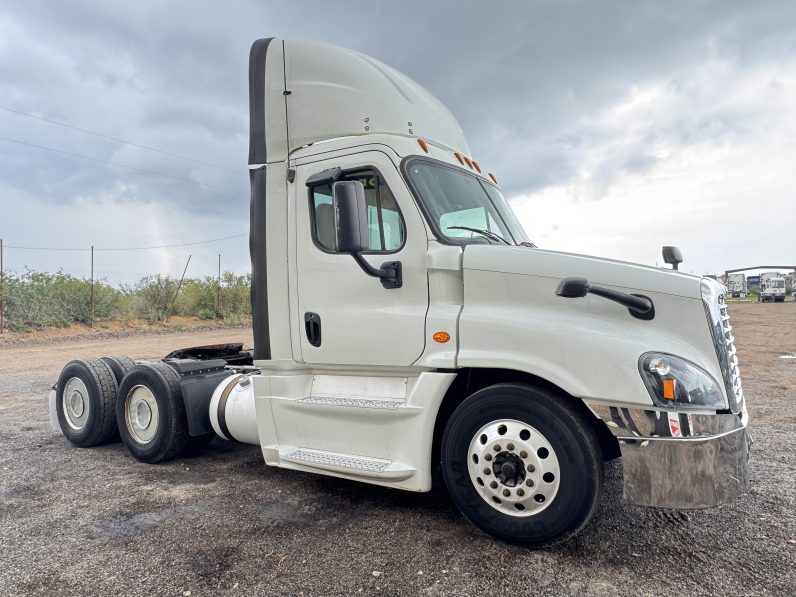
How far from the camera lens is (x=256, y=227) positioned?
175 inches

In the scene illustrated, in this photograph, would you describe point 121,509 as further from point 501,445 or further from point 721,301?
point 721,301

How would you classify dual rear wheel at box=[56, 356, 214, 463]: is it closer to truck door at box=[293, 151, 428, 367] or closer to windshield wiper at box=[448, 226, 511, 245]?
truck door at box=[293, 151, 428, 367]

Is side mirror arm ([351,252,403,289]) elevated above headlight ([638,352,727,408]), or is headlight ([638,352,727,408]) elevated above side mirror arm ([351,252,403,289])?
side mirror arm ([351,252,403,289])

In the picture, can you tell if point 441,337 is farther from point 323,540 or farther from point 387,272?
point 323,540

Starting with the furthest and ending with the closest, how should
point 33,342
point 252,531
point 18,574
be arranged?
point 33,342, point 252,531, point 18,574

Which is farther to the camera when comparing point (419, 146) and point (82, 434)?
point (82, 434)

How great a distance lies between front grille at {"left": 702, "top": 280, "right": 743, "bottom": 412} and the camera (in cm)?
319

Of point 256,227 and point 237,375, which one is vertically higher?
point 256,227

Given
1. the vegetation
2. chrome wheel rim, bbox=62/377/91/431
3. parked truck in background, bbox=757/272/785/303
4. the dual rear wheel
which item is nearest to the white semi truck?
the dual rear wheel

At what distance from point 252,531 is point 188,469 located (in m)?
1.80

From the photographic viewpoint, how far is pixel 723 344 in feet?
10.8

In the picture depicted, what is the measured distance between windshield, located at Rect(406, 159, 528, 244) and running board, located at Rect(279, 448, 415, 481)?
1.57m

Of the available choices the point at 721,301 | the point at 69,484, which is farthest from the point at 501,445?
the point at 69,484

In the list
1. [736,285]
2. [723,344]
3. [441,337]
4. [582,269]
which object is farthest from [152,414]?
[736,285]
